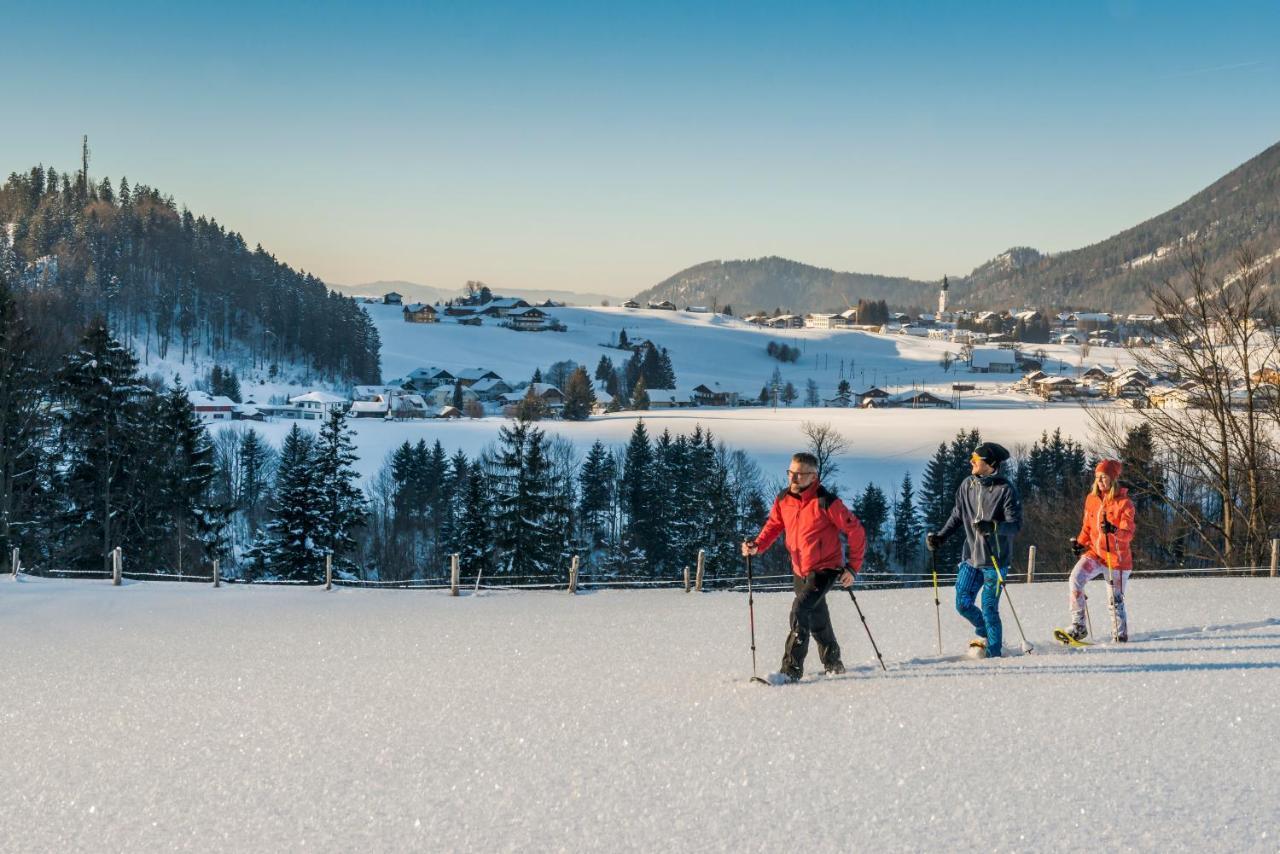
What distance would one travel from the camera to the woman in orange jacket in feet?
28.6

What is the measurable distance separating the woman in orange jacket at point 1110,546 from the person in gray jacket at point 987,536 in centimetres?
124

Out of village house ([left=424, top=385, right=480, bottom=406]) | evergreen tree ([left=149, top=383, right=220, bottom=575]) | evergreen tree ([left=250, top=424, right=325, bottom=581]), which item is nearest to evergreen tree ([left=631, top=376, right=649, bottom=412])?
village house ([left=424, top=385, right=480, bottom=406])

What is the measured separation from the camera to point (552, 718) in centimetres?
640

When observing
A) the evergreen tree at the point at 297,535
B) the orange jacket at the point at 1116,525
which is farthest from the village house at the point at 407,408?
the orange jacket at the point at 1116,525

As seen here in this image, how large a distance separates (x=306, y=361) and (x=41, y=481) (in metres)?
113

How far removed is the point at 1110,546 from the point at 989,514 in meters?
1.77

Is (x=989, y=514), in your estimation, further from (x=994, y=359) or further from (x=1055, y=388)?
(x=994, y=359)

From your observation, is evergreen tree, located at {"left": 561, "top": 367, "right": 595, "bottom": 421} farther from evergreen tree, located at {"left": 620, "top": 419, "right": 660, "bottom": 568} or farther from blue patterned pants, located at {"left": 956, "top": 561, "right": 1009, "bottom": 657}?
blue patterned pants, located at {"left": 956, "top": 561, "right": 1009, "bottom": 657}

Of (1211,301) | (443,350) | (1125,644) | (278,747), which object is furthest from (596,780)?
(443,350)

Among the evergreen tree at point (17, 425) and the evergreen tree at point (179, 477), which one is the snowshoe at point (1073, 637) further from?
the evergreen tree at point (179, 477)

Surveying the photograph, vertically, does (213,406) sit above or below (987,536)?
above

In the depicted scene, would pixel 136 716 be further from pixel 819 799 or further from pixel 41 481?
pixel 41 481

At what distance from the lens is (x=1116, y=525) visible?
346 inches

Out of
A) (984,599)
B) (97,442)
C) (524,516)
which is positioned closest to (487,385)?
(524,516)
